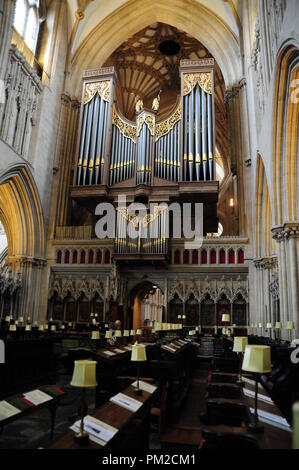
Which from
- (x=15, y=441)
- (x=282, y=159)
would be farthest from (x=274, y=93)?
(x=15, y=441)

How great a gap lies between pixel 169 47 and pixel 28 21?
374 inches

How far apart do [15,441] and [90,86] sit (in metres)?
17.3

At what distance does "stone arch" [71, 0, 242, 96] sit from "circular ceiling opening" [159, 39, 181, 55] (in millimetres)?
2583

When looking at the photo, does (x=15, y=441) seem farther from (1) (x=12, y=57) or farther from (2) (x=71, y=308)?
(1) (x=12, y=57)

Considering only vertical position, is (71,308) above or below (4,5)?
below

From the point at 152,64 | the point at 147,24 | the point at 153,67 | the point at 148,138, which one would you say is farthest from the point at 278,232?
the point at 153,67

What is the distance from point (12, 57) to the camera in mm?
14109

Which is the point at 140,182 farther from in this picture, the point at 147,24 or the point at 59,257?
the point at 147,24

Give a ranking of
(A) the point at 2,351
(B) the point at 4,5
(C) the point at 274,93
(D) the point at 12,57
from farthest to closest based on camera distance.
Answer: (D) the point at 12,57, (B) the point at 4,5, (C) the point at 274,93, (A) the point at 2,351

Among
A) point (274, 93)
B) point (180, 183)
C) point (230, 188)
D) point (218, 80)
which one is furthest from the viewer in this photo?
point (230, 188)

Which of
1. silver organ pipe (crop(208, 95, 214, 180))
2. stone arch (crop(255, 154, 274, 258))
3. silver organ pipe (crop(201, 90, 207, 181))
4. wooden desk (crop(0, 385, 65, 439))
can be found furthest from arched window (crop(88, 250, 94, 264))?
wooden desk (crop(0, 385, 65, 439))

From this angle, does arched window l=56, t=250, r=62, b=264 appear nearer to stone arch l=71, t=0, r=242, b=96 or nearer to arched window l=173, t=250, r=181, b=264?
arched window l=173, t=250, r=181, b=264

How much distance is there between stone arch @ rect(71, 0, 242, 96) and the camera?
18578 mm

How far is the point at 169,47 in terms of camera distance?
22.7 metres
